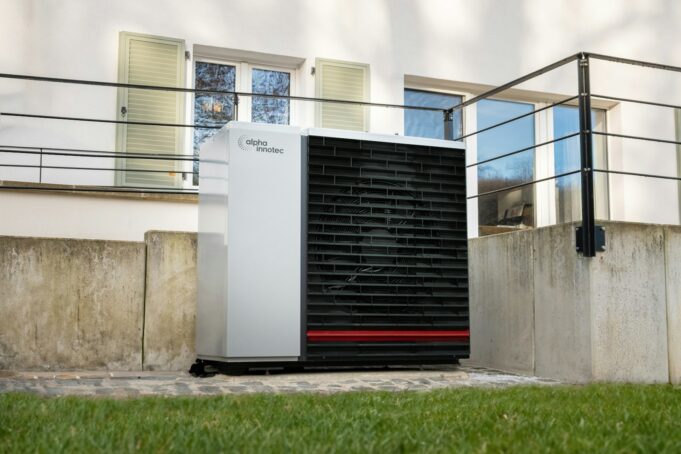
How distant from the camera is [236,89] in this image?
8.29m

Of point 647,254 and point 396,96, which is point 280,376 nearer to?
point 647,254

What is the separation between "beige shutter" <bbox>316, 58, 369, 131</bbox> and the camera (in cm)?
838

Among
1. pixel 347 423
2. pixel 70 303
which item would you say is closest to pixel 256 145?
pixel 70 303

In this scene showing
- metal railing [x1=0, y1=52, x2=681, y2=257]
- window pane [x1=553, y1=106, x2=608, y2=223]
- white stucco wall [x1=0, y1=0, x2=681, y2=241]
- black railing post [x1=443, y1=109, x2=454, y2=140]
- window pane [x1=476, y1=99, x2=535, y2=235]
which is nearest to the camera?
metal railing [x1=0, y1=52, x2=681, y2=257]

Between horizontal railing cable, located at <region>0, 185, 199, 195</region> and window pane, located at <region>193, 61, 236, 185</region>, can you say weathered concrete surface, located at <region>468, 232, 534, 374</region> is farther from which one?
window pane, located at <region>193, 61, 236, 185</region>

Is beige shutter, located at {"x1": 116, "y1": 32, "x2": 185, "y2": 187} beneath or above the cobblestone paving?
above

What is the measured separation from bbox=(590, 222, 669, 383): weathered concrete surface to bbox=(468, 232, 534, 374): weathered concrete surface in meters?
0.53

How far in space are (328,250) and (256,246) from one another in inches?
16.8

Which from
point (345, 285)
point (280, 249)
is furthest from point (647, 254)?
point (280, 249)

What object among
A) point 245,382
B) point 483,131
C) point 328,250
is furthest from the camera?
point 483,131

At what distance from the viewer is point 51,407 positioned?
3.22m

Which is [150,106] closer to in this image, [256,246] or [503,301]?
[256,246]

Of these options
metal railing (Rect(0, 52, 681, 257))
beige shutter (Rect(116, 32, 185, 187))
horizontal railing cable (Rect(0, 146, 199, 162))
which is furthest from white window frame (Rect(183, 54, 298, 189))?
metal railing (Rect(0, 52, 681, 257))

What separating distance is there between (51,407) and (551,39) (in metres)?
7.74
